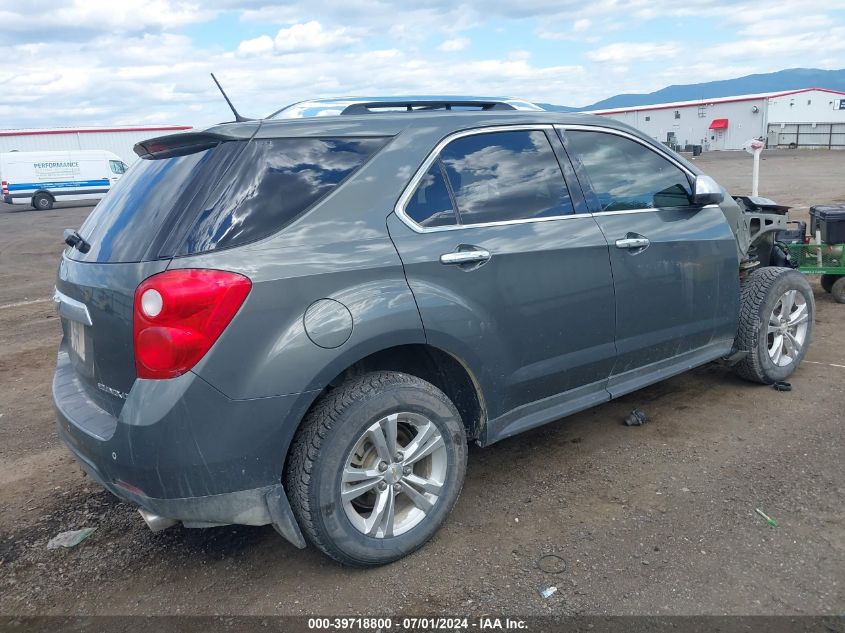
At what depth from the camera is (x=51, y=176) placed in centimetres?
2956

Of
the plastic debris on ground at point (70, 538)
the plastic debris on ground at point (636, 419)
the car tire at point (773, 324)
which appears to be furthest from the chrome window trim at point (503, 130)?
the plastic debris on ground at point (70, 538)

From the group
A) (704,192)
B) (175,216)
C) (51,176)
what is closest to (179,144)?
(175,216)

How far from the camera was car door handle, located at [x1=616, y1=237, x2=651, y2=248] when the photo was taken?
3.55 meters

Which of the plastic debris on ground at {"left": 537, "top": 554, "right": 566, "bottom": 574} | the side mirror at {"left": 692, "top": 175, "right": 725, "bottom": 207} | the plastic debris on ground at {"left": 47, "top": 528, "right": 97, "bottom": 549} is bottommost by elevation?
the plastic debris on ground at {"left": 537, "top": 554, "right": 566, "bottom": 574}

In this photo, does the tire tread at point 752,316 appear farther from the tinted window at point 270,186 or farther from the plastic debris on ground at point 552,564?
the tinted window at point 270,186

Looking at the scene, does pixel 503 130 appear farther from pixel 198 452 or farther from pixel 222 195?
pixel 198 452

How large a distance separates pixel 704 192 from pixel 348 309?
96.3 inches

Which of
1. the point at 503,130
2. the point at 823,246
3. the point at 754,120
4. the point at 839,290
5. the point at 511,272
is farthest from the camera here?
the point at 754,120

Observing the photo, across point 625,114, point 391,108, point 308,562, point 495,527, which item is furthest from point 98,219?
point 625,114

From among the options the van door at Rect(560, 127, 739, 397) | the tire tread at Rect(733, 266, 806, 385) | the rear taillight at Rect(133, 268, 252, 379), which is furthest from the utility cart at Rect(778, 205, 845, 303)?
the rear taillight at Rect(133, 268, 252, 379)

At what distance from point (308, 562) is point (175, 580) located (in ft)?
1.80

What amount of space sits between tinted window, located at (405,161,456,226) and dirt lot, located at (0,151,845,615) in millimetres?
1394

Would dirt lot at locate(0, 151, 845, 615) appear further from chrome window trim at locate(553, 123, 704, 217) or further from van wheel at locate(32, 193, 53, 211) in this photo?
van wheel at locate(32, 193, 53, 211)

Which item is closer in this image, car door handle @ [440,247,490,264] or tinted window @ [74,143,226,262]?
tinted window @ [74,143,226,262]
